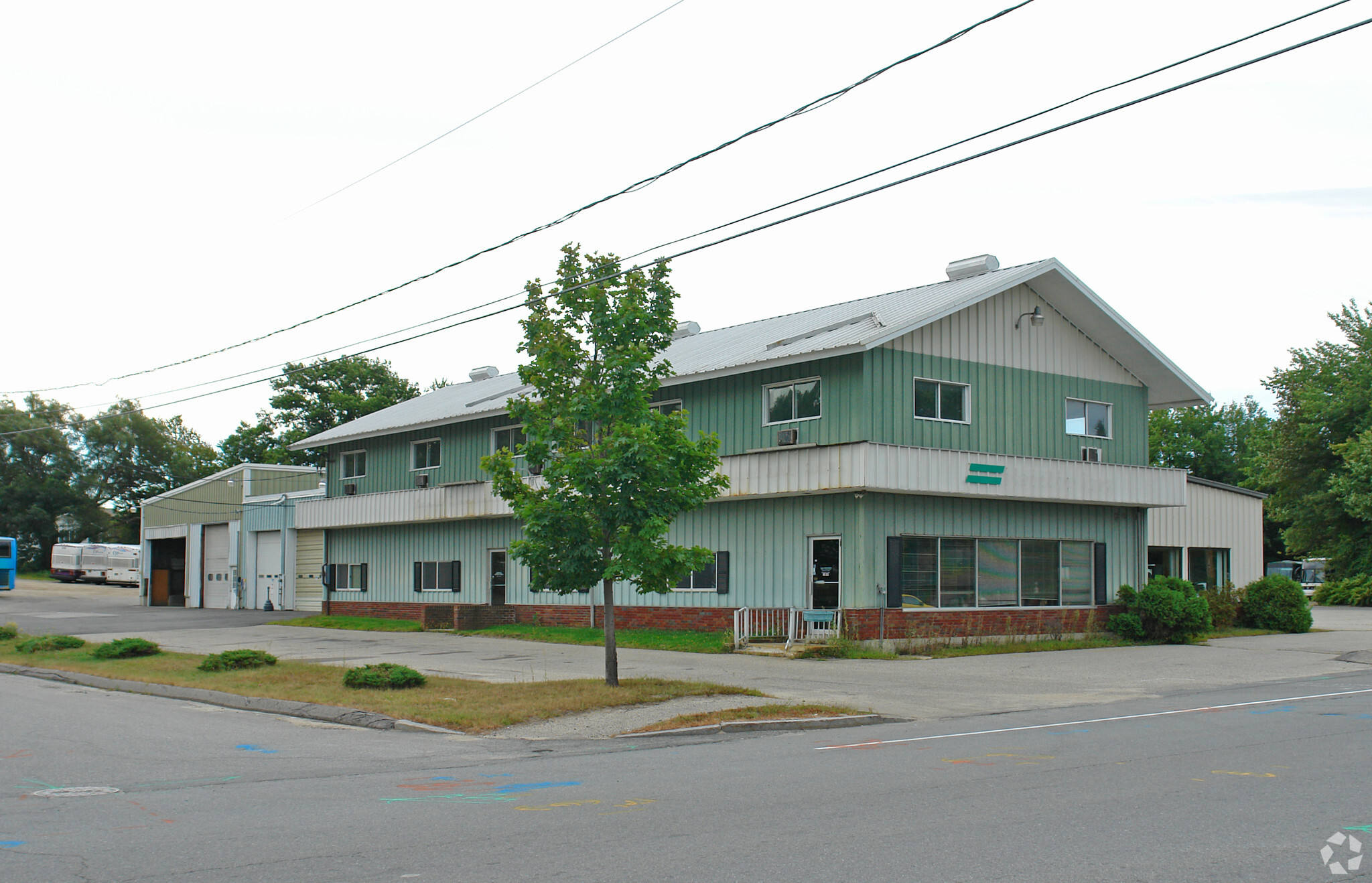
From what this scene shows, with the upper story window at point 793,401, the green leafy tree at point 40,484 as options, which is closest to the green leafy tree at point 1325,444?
the upper story window at point 793,401

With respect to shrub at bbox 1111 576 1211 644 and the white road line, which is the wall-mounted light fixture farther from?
the white road line

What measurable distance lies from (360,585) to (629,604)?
47.7ft

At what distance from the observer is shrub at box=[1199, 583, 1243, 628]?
2992cm

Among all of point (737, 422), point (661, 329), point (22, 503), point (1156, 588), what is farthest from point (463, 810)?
point (22, 503)

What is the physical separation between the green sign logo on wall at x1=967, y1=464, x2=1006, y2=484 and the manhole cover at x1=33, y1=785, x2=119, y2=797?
19.2 metres

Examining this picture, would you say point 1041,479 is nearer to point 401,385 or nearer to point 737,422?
point 737,422

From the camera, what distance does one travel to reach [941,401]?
26.2 meters

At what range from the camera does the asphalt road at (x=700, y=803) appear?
6.78 metres

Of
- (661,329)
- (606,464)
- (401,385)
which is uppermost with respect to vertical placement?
(401,385)

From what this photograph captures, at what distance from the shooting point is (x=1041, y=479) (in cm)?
2675

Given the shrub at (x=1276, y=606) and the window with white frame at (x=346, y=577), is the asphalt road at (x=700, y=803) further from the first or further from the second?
the window with white frame at (x=346, y=577)

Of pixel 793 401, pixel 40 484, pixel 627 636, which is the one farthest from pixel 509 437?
pixel 40 484

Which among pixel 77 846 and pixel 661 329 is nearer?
pixel 77 846

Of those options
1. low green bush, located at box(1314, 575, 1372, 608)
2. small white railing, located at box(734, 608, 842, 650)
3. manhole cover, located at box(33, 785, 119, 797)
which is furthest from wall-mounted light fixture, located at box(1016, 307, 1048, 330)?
low green bush, located at box(1314, 575, 1372, 608)
